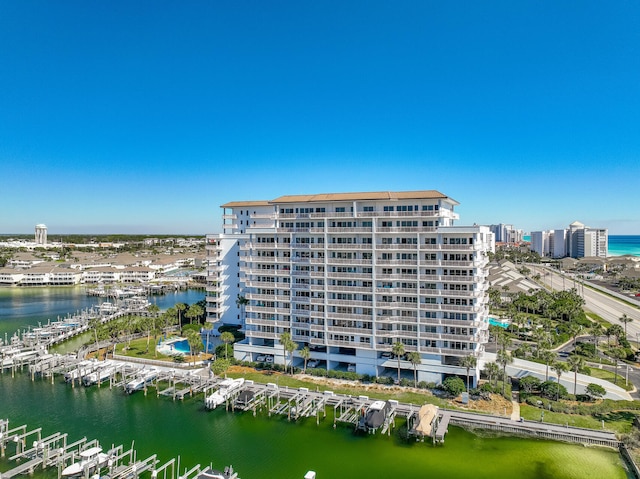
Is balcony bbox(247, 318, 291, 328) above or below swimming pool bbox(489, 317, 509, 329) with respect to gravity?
above

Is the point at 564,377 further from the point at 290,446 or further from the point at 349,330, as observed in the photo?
the point at 290,446

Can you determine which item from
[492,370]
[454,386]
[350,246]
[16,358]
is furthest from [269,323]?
[16,358]

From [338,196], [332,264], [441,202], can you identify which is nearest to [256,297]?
[332,264]

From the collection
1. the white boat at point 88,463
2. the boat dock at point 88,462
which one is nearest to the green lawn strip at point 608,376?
the boat dock at point 88,462

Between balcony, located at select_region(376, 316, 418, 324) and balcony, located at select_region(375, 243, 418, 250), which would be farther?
balcony, located at select_region(375, 243, 418, 250)

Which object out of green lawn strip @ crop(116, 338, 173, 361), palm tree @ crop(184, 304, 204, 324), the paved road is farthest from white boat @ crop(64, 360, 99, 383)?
the paved road

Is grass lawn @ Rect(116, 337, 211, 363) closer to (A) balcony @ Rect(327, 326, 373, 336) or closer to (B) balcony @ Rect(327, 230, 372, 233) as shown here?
(A) balcony @ Rect(327, 326, 373, 336)

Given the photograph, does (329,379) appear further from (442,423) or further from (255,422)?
(442,423)
